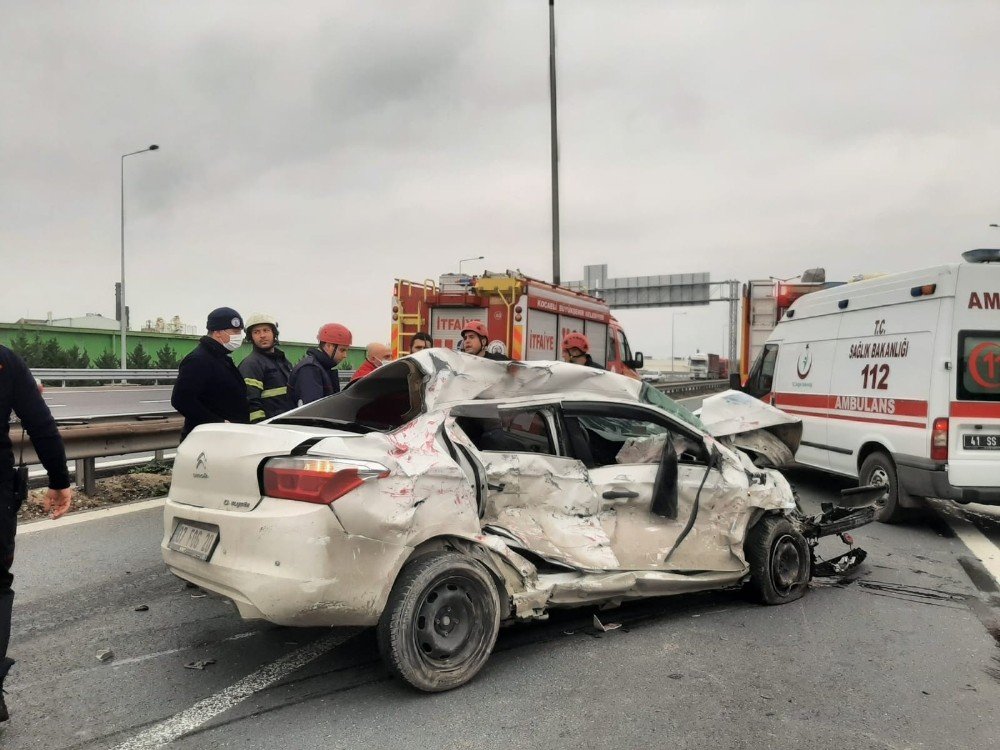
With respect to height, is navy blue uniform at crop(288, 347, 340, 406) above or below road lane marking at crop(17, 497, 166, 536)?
above

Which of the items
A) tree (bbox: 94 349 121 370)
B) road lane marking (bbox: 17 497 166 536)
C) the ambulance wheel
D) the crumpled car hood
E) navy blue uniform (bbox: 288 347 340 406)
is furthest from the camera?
tree (bbox: 94 349 121 370)

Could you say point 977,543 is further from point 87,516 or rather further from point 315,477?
point 87,516

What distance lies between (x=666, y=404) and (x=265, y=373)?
3.17 meters

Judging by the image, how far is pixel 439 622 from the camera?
3.34m

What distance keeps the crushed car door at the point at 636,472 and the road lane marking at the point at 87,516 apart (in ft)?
15.4

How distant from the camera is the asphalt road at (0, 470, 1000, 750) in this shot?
297 centimetres

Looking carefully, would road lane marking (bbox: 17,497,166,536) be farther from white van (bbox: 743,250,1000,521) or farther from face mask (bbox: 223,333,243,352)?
white van (bbox: 743,250,1000,521)

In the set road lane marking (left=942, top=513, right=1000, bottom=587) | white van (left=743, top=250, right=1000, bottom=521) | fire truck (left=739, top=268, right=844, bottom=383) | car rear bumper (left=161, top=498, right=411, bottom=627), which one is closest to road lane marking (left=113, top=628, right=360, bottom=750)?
car rear bumper (left=161, top=498, right=411, bottom=627)

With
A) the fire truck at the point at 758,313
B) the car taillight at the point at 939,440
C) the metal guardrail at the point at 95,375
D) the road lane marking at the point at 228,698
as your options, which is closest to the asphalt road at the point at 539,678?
the road lane marking at the point at 228,698

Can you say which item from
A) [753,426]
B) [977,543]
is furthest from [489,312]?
[977,543]

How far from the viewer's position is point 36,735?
2867mm

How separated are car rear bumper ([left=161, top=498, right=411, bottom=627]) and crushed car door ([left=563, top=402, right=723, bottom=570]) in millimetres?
1339

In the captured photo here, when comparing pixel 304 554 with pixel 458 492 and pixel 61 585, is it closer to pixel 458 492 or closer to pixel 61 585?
pixel 458 492

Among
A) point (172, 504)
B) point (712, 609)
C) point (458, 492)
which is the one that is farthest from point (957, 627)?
point (172, 504)
